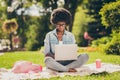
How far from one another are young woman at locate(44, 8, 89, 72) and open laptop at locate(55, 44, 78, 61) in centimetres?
20

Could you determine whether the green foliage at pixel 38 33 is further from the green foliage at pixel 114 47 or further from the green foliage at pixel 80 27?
the green foliage at pixel 114 47

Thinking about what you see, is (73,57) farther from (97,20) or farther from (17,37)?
(17,37)

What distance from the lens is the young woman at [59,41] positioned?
29.7 feet

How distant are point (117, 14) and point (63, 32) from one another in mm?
3611

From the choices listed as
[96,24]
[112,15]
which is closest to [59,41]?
[112,15]

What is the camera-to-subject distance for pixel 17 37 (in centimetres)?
4988

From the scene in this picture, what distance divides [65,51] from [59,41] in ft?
2.30

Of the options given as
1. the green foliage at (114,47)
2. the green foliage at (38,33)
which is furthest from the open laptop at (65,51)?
the green foliage at (38,33)

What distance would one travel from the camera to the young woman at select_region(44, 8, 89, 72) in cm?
905

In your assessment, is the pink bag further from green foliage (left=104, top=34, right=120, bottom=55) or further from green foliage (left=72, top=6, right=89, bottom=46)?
green foliage (left=72, top=6, right=89, bottom=46)

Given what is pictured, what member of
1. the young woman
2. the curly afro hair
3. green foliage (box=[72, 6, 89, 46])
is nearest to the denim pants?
the young woman

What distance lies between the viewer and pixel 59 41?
31.4 feet

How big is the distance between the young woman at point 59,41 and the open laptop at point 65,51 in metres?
0.20

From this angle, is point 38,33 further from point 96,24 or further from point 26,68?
point 26,68
